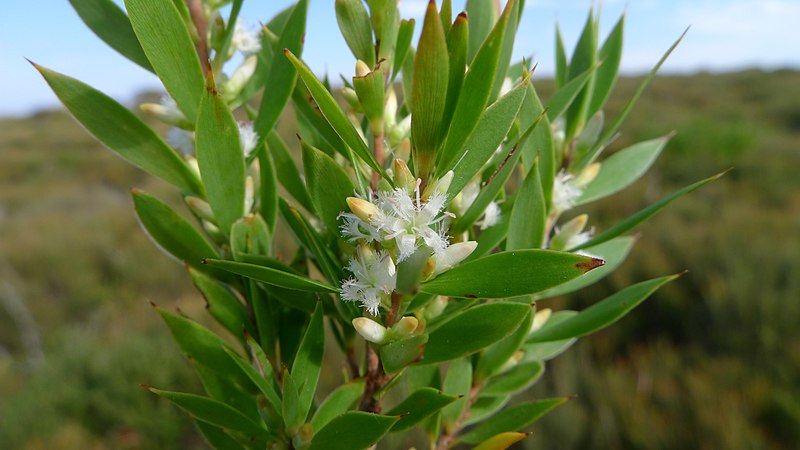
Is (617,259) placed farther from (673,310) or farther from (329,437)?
(673,310)

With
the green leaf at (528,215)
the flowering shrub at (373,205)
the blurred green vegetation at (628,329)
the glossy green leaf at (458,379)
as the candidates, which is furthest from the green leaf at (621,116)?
the blurred green vegetation at (628,329)

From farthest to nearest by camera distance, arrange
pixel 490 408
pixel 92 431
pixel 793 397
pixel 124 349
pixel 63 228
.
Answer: pixel 63 228
pixel 124 349
pixel 92 431
pixel 793 397
pixel 490 408

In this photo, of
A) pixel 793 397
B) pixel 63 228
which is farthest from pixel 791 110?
pixel 63 228

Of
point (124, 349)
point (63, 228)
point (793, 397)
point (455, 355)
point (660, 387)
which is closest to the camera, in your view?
point (455, 355)

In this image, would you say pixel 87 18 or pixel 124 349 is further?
pixel 124 349

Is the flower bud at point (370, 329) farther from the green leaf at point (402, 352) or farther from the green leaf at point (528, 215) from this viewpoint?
the green leaf at point (528, 215)

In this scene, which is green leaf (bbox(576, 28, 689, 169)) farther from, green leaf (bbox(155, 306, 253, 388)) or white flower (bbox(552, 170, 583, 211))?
green leaf (bbox(155, 306, 253, 388))

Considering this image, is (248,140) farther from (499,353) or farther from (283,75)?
(499,353)
